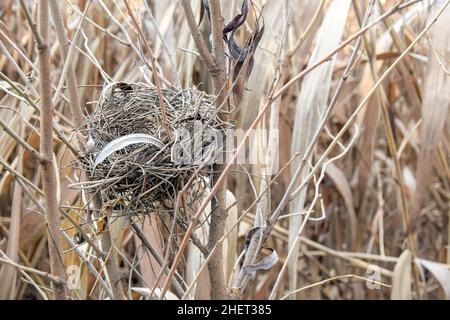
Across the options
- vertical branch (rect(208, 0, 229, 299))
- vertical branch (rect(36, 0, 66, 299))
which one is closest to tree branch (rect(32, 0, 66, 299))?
vertical branch (rect(36, 0, 66, 299))

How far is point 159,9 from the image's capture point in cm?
145

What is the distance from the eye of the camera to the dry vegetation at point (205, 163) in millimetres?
817

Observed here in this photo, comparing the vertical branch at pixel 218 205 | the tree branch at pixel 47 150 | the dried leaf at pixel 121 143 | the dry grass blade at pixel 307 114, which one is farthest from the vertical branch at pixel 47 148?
the dry grass blade at pixel 307 114

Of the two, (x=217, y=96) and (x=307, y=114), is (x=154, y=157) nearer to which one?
(x=217, y=96)

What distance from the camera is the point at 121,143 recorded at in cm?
80

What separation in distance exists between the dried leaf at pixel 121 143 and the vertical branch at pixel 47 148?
114mm

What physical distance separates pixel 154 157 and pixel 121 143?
0.16 ft

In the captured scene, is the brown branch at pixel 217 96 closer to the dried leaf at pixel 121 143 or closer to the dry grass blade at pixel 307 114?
the dried leaf at pixel 121 143

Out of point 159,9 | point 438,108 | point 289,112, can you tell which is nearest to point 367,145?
point 289,112

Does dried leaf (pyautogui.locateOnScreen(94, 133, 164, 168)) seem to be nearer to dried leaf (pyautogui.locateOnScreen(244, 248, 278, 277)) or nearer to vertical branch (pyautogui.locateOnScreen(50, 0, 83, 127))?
vertical branch (pyautogui.locateOnScreen(50, 0, 83, 127))

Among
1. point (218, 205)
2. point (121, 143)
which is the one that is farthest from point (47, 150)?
point (218, 205)

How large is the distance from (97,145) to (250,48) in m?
0.24

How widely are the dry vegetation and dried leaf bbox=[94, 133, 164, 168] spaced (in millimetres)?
19
